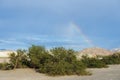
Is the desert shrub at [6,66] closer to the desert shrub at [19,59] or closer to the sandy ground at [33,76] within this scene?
the desert shrub at [19,59]

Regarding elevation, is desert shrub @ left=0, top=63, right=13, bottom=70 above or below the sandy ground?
above

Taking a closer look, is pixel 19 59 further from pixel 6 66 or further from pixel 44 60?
pixel 44 60

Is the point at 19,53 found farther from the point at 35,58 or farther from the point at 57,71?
the point at 57,71

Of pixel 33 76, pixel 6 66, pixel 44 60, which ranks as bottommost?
pixel 33 76

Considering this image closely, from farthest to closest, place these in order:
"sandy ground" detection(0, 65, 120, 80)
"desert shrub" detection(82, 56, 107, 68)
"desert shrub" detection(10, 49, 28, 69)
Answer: "desert shrub" detection(82, 56, 107, 68)
"desert shrub" detection(10, 49, 28, 69)
"sandy ground" detection(0, 65, 120, 80)

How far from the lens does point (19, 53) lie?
25391 millimetres

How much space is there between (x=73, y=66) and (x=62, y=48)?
211cm

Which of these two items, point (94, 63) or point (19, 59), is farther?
point (94, 63)

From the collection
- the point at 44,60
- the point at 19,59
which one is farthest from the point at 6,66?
the point at 44,60

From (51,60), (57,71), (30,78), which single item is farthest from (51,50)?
(30,78)

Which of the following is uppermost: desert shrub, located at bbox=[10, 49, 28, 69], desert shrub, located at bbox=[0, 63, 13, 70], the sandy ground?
desert shrub, located at bbox=[10, 49, 28, 69]

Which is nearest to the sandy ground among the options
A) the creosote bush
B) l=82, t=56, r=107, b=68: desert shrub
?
the creosote bush

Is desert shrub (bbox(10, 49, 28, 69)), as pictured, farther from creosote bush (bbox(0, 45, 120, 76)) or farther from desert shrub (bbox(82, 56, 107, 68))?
desert shrub (bbox(82, 56, 107, 68))

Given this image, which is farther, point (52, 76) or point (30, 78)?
point (52, 76)
